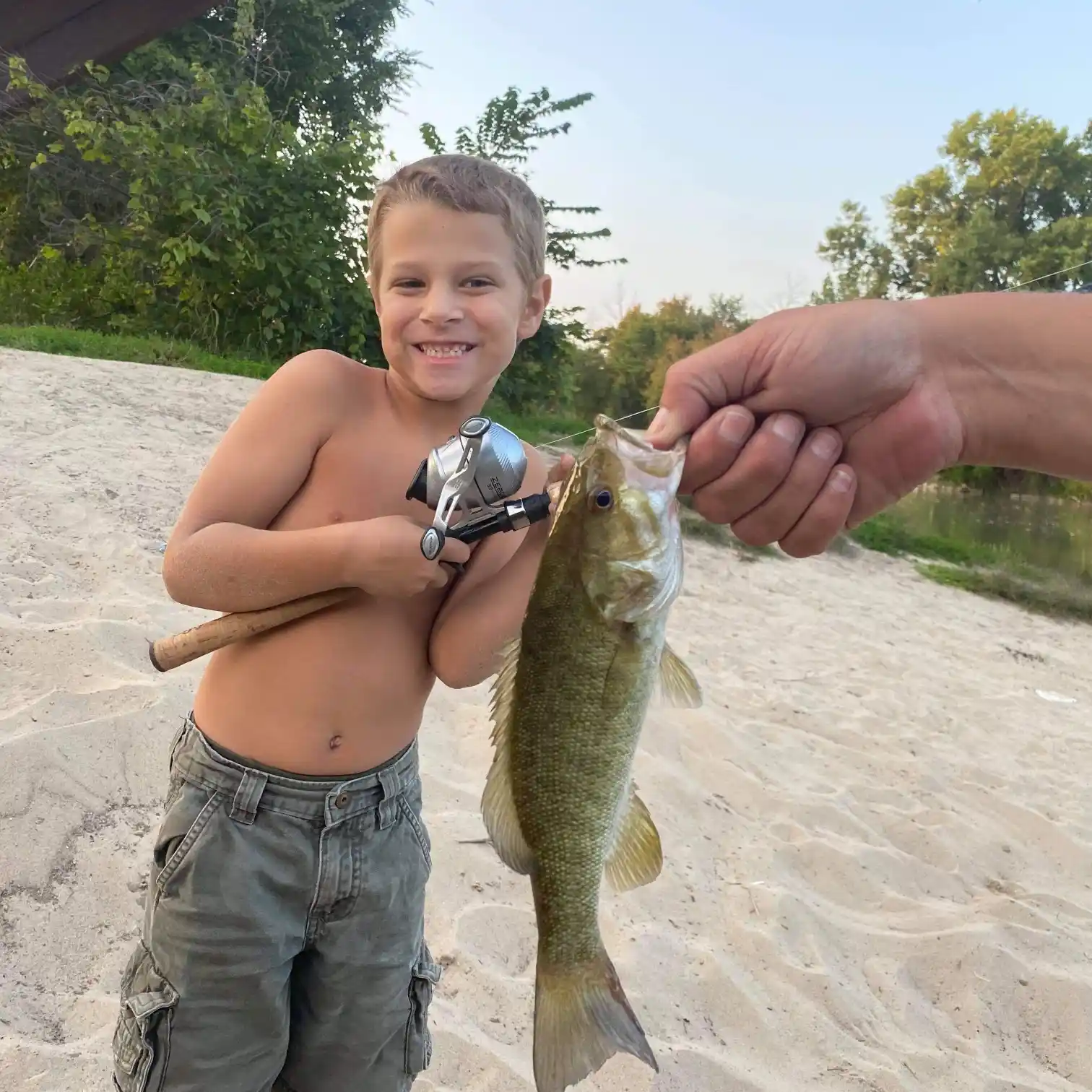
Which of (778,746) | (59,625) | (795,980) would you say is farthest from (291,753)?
(778,746)

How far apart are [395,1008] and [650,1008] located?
1.19 meters

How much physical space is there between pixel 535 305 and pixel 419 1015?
6.27 feet

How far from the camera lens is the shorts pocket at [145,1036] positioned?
1.69 m

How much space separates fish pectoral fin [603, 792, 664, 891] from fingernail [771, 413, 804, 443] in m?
0.87

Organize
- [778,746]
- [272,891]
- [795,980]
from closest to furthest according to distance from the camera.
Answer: [272,891], [795,980], [778,746]

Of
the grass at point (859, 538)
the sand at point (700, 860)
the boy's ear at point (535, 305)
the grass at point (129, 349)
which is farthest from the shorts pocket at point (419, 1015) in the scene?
the grass at point (129, 349)

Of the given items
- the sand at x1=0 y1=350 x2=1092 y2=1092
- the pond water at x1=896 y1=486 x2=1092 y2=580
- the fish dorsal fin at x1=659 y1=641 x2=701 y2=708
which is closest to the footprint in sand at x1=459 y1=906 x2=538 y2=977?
the sand at x1=0 y1=350 x2=1092 y2=1092

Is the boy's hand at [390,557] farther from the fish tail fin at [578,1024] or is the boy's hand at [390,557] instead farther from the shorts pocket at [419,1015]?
the shorts pocket at [419,1015]

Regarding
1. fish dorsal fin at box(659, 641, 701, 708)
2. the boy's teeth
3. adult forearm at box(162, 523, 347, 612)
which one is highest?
the boy's teeth

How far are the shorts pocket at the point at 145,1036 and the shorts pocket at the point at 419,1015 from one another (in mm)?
546

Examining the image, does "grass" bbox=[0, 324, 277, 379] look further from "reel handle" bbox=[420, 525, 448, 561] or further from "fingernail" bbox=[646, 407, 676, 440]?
"fingernail" bbox=[646, 407, 676, 440]

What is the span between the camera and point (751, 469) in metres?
1.84

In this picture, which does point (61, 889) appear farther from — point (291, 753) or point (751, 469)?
point (751, 469)

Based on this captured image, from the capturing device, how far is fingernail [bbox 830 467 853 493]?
196 centimetres
